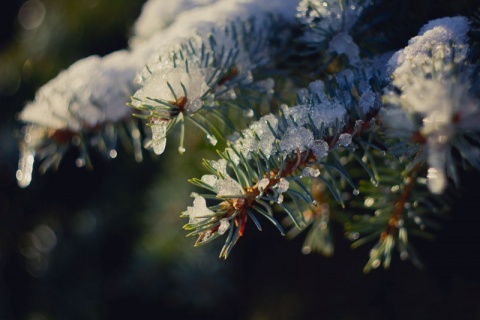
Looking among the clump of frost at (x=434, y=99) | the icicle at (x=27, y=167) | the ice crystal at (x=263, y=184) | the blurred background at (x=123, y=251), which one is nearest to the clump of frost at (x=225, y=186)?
the ice crystal at (x=263, y=184)

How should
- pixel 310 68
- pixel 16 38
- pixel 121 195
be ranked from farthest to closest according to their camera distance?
pixel 16 38 → pixel 121 195 → pixel 310 68

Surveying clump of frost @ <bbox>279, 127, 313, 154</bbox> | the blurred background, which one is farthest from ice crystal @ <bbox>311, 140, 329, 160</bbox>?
the blurred background

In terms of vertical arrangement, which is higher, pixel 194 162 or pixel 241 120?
pixel 241 120

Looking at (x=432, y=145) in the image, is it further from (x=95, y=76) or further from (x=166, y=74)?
(x=95, y=76)

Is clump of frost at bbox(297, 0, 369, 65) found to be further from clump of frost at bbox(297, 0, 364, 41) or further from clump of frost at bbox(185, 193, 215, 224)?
clump of frost at bbox(185, 193, 215, 224)

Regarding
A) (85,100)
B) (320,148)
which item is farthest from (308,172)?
(85,100)

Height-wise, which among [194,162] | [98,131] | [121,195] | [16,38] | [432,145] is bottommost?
[121,195]

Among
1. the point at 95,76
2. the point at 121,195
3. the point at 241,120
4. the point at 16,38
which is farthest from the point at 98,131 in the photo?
the point at 16,38
